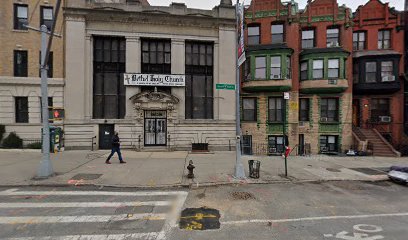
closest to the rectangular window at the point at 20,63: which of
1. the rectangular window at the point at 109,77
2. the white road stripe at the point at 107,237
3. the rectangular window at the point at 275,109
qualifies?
the rectangular window at the point at 109,77

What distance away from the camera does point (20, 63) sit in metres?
16.2

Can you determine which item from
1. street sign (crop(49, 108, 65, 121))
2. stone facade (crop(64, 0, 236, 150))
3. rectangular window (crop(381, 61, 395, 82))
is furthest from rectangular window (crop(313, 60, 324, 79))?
street sign (crop(49, 108, 65, 121))

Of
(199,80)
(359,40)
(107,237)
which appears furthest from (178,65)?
(359,40)

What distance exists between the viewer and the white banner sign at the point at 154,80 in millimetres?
16359

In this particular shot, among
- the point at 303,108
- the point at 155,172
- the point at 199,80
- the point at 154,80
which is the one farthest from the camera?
the point at 303,108

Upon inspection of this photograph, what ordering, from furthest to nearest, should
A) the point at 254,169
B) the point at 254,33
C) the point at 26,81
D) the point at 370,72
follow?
the point at 370,72, the point at 254,33, the point at 26,81, the point at 254,169

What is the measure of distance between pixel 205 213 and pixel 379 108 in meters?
20.9

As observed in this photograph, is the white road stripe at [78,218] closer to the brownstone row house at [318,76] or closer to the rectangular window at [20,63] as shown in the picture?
the brownstone row house at [318,76]

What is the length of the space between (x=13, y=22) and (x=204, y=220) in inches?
825

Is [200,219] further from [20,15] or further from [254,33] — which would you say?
[20,15]

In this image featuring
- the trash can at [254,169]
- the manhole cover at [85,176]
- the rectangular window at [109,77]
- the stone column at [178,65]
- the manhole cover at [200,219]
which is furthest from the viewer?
the stone column at [178,65]

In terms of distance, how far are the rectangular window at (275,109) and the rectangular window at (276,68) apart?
197 cm

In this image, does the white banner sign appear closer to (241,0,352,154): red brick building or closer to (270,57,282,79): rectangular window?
(241,0,352,154): red brick building

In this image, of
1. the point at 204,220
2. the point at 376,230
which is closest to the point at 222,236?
the point at 204,220
